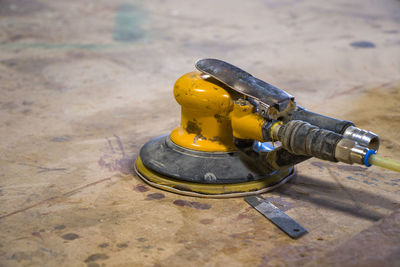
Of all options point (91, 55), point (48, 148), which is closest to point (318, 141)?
point (48, 148)

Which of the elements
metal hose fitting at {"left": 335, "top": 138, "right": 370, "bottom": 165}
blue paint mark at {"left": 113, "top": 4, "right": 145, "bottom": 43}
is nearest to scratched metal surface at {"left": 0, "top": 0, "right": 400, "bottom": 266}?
blue paint mark at {"left": 113, "top": 4, "right": 145, "bottom": 43}

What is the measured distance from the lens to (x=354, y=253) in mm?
1295

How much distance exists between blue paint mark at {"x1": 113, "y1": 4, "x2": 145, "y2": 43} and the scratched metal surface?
0.02 metres

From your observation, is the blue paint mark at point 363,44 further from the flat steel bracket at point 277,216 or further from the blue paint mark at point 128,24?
the flat steel bracket at point 277,216

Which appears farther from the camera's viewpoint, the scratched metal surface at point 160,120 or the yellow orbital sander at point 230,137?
the yellow orbital sander at point 230,137

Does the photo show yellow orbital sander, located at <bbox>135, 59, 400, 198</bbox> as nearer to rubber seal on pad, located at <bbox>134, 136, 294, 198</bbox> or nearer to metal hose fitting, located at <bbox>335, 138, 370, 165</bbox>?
rubber seal on pad, located at <bbox>134, 136, 294, 198</bbox>

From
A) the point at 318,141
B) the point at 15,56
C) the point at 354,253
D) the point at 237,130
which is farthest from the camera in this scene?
the point at 15,56

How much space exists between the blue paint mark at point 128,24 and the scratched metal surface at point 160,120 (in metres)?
0.02

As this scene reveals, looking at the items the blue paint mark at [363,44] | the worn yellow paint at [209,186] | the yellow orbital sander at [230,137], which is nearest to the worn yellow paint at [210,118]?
the yellow orbital sander at [230,137]

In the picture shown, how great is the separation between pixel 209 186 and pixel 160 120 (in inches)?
35.9

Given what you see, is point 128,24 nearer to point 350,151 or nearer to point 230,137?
point 230,137

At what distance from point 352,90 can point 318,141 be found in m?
1.77

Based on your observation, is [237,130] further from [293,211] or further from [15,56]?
[15,56]

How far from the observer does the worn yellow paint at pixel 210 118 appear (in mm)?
1771
